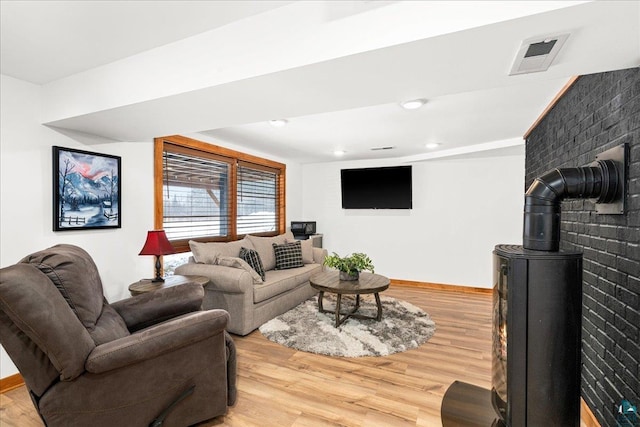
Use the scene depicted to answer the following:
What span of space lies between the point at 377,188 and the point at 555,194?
161 inches

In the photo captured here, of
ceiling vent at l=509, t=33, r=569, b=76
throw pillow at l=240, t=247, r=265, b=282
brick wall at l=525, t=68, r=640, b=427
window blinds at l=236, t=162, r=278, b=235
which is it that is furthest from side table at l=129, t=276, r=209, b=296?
brick wall at l=525, t=68, r=640, b=427

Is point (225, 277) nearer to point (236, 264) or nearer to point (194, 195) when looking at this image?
point (236, 264)

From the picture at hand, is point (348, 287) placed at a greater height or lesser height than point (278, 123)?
lesser

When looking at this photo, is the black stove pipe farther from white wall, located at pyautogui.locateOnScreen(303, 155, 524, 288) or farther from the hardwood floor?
white wall, located at pyautogui.locateOnScreen(303, 155, 524, 288)

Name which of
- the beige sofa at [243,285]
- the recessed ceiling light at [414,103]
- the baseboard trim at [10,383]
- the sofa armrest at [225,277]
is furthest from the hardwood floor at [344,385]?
the recessed ceiling light at [414,103]

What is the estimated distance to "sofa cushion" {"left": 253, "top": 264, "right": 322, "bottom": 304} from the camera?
11.1 feet

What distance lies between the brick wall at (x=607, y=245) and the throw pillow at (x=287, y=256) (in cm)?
306

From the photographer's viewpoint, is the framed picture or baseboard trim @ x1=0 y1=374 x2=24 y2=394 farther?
the framed picture

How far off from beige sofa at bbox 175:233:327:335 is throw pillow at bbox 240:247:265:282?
0.33ft

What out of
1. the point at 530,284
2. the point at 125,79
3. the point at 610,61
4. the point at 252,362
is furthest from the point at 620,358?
the point at 125,79

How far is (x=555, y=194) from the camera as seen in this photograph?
1.50 m

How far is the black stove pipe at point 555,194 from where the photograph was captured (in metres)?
1.48

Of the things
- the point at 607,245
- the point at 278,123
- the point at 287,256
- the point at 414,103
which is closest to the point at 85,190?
the point at 278,123

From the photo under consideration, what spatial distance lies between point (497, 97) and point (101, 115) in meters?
3.09
